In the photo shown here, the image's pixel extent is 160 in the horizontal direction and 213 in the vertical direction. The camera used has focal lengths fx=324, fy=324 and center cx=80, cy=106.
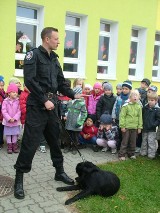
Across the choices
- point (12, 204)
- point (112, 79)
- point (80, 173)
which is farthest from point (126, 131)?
point (112, 79)

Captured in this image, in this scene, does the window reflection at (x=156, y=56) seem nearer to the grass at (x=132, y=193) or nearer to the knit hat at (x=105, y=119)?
the knit hat at (x=105, y=119)

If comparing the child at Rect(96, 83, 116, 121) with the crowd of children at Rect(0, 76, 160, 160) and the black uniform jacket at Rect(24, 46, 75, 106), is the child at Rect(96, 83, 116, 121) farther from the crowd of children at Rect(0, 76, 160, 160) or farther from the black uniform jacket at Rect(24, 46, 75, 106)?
the black uniform jacket at Rect(24, 46, 75, 106)

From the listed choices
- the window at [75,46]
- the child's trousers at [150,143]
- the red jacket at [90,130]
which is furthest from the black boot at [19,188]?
the window at [75,46]

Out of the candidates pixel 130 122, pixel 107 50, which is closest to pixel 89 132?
pixel 130 122

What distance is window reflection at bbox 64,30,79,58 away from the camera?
11703 millimetres

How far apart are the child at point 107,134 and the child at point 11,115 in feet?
5.90

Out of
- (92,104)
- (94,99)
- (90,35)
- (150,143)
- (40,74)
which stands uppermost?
(90,35)

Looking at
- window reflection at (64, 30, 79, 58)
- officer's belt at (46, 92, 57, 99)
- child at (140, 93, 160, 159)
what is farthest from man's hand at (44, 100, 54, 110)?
window reflection at (64, 30, 79, 58)

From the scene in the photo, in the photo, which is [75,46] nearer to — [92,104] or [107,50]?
[107,50]

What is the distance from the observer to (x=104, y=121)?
700 cm

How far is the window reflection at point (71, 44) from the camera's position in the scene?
11703 mm

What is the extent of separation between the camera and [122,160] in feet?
21.6

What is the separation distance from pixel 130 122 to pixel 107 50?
683 cm

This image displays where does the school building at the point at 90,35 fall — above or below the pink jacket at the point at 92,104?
above
